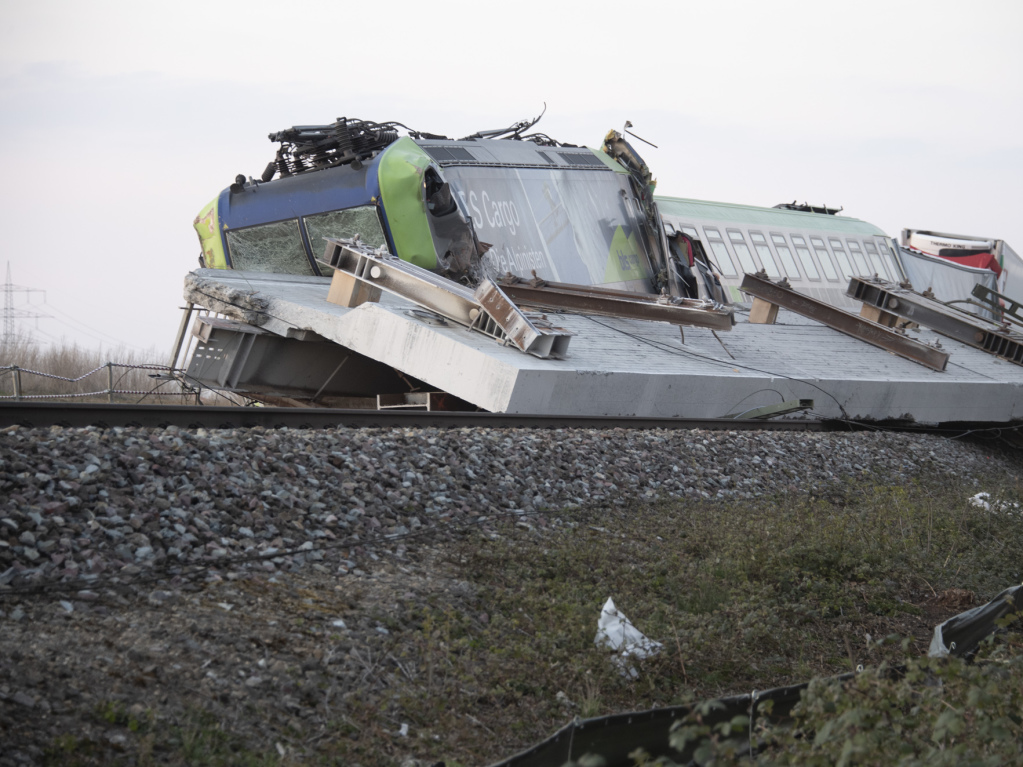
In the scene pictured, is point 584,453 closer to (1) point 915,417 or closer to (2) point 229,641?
(2) point 229,641

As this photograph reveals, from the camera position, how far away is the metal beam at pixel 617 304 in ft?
50.6

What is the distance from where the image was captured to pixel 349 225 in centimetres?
1609

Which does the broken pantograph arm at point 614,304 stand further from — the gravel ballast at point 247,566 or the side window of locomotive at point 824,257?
the side window of locomotive at point 824,257

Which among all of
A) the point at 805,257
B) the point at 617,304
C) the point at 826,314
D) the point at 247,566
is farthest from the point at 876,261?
the point at 247,566

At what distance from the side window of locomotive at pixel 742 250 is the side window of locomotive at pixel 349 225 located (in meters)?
13.2

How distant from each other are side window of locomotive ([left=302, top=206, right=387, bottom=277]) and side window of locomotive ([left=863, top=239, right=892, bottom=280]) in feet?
65.3

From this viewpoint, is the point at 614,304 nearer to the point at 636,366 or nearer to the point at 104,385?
the point at 636,366

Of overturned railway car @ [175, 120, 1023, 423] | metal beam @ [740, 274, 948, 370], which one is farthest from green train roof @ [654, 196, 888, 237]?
metal beam @ [740, 274, 948, 370]

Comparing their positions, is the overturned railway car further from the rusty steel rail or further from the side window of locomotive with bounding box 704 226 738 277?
the side window of locomotive with bounding box 704 226 738 277

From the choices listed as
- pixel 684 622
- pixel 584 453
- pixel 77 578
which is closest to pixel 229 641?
pixel 77 578

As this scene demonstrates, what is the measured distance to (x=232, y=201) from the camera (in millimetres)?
17516

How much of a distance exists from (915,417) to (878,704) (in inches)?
564

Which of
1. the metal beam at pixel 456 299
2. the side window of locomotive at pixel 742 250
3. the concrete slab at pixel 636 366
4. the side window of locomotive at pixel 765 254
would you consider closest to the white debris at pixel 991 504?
the concrete slab at pixel 636 366

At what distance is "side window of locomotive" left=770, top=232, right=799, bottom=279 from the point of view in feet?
89.5
